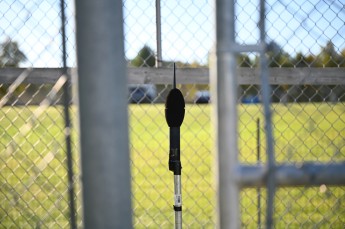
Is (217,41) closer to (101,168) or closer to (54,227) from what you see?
(101,168)

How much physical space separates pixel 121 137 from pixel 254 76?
1.85 meters

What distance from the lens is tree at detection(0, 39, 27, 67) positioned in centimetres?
262

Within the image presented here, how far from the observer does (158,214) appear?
3984 millimetres

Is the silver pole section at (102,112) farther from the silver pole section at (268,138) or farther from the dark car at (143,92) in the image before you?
the dark car at (143,92)

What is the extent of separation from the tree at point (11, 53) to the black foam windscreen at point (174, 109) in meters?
1.06

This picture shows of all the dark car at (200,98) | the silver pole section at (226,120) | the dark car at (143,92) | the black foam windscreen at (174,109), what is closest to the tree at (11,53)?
the dark car at (143,92)

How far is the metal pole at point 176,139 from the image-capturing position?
2057 millimetres

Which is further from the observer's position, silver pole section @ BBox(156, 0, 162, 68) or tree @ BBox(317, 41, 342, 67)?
tree @ BBox(317, 41, 342, 67)

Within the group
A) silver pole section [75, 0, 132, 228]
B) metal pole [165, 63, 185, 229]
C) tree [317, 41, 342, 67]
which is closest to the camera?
silver pole section [75, 0, 132, 228]

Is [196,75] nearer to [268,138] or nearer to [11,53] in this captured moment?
[11,53]

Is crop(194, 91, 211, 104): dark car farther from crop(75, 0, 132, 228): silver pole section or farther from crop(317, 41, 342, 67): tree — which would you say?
crop(75, 0, 132, 228): silver pole section

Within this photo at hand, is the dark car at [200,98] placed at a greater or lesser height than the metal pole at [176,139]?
greater

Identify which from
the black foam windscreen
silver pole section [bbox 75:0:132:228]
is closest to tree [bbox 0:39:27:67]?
the black foam windscreen

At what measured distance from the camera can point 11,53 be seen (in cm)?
268
